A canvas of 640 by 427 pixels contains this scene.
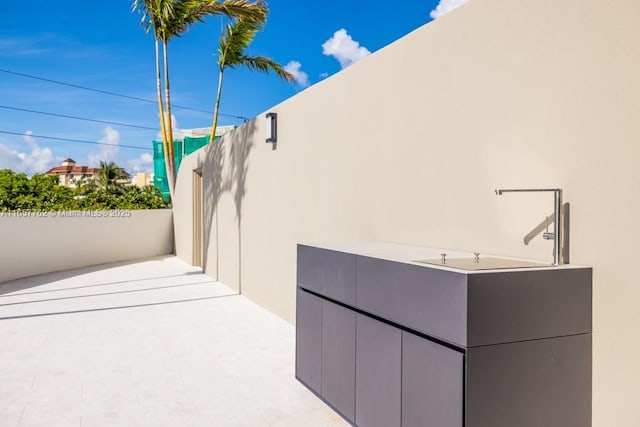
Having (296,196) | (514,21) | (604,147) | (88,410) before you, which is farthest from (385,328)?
(296,196)

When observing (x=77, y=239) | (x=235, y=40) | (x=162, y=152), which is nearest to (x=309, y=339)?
(x=77, y=239)

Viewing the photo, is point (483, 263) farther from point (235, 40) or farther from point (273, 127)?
point (235, 40)

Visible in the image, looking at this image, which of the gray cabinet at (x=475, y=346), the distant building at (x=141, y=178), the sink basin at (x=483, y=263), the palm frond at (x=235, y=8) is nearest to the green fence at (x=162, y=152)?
the palm frond at (x=235, y=8)

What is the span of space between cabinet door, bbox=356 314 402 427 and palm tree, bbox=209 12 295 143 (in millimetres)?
10161

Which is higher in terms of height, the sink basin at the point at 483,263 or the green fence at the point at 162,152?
the green fence at the point at 162,152

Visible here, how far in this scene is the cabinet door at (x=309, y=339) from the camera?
3.34 m

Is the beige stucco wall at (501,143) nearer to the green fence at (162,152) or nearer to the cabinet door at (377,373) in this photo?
the cabinet door at (377,373)

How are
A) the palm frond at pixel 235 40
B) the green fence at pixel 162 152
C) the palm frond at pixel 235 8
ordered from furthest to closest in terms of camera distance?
the green fence at pixel 162 152 → the palm frond at pixel 235 40 → the palm frond at pixel 235 8

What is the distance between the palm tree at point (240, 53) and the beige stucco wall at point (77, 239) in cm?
288

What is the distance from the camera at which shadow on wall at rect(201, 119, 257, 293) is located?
24.2ft

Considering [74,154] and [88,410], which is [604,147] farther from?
[74,154]

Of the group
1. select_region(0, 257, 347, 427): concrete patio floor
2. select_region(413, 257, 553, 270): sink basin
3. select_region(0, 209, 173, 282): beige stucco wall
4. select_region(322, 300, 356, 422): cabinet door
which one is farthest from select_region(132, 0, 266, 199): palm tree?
select_region(413, 257, 553, 270): sink basin

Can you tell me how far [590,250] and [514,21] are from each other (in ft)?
4.25

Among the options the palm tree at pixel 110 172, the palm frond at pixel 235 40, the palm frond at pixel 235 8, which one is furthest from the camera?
the palm tree at pixel 110 172
